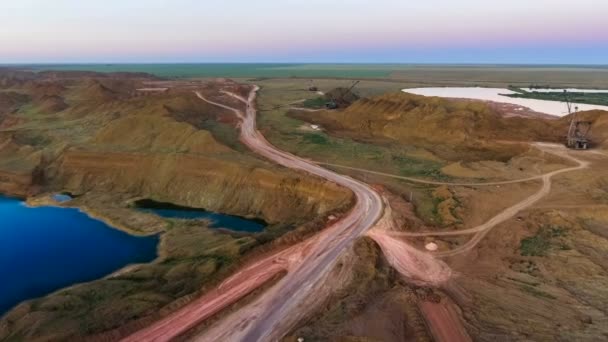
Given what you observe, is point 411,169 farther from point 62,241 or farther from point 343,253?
point 62,241

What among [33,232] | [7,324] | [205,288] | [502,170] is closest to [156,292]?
[205,288]

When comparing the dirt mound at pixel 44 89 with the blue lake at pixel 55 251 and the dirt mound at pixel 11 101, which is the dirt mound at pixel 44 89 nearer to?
the dirt mound at pixel 11 101

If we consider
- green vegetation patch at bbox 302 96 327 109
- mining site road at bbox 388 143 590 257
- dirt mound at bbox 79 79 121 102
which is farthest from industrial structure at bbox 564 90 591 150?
dirt mound at bbox 79 79 121 102

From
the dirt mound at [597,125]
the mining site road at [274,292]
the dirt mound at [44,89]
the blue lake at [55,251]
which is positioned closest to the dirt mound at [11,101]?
the dirt mound at [44,89]

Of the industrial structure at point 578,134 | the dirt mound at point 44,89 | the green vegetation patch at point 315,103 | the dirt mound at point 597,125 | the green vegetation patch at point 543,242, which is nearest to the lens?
the green vegetation patch at point 543,242

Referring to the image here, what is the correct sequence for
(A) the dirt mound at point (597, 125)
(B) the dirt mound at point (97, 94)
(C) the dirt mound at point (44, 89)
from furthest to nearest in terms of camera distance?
(C) the dirt mound at point (44, 89), (B) the dirt mound at point (97, 94), (A) the dirt mound at point (597, 125)
